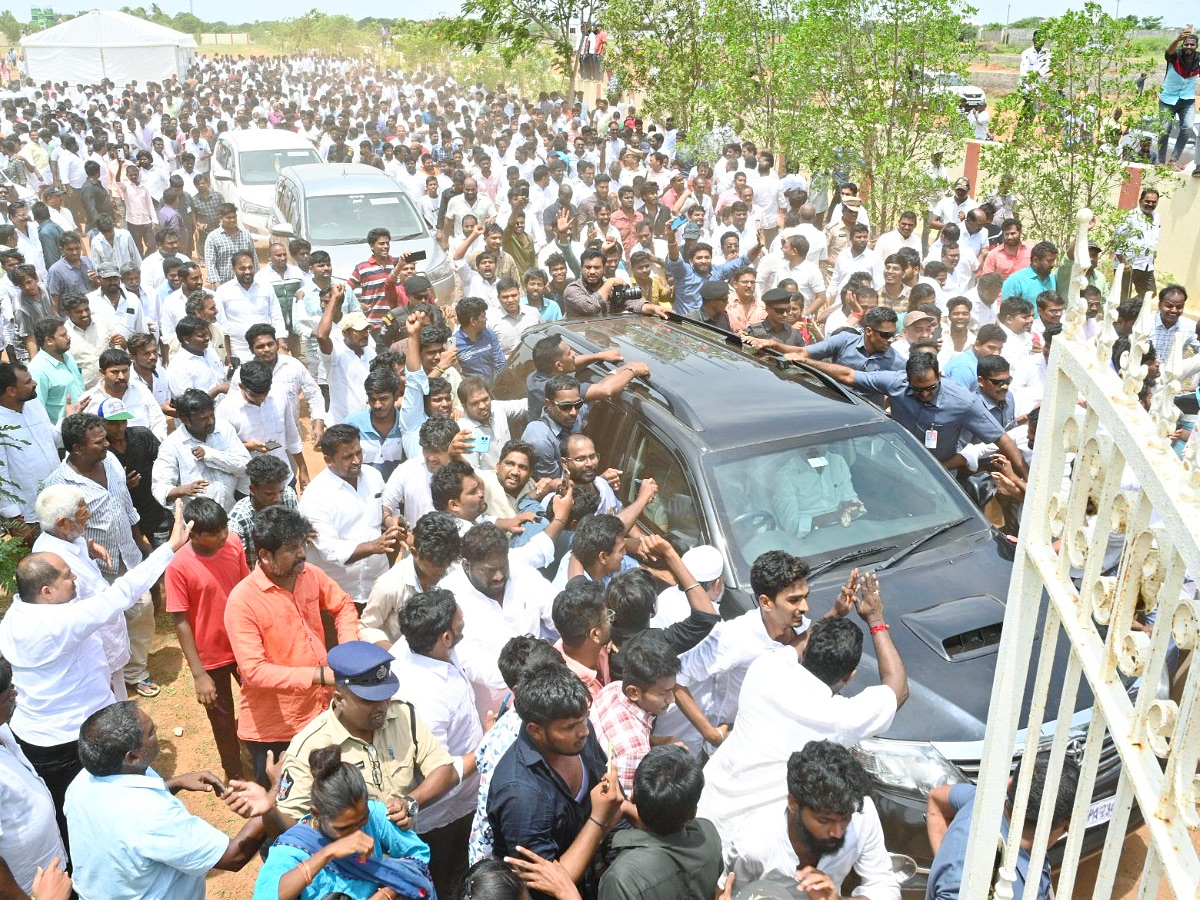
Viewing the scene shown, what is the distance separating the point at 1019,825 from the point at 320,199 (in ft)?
40.5

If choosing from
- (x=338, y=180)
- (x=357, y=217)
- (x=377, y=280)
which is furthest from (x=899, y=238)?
(x=338, y=180)

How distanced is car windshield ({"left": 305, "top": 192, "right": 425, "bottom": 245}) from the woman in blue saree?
33.4 ft

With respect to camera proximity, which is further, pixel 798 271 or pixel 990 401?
pixel 798 271

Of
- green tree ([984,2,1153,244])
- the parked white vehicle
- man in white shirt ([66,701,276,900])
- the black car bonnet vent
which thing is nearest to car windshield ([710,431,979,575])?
the black car bonnet vent

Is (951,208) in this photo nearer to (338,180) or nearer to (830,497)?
(338,180)

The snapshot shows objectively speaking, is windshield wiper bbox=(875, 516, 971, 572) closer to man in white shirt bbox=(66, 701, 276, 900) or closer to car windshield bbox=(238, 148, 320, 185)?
man in white shirt bbox=(66, 701, 276, 900)

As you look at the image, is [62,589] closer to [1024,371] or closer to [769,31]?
[1024,371]

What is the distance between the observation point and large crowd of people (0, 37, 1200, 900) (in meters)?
3.54

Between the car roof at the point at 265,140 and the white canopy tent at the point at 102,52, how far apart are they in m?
28.5

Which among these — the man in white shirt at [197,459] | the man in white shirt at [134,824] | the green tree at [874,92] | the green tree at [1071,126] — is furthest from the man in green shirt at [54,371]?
the green tree at [874,92]

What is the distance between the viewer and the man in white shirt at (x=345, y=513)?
5816 mm

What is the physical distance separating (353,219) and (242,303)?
3986 millimetres

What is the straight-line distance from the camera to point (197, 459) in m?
6.31

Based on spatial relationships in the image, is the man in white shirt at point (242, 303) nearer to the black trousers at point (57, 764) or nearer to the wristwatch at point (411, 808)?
the black trousers at point (57, 764)
